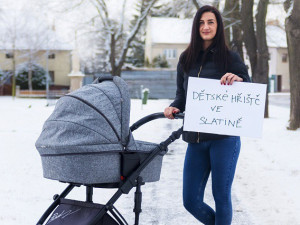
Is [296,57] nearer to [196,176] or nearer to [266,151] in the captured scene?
[266,151]

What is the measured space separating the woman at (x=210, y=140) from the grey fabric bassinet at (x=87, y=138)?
0.57 m

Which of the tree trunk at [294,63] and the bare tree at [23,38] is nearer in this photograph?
the tree trunk at [294,63]

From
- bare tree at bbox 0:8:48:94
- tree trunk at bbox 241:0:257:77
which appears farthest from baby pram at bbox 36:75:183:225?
bare tree at bbox 0:8:48:94

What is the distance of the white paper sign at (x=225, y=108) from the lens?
3.51 meters

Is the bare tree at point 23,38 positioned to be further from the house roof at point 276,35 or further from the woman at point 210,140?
the woman at point 210,140

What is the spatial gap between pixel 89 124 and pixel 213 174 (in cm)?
104

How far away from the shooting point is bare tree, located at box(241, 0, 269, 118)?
16.2 metres

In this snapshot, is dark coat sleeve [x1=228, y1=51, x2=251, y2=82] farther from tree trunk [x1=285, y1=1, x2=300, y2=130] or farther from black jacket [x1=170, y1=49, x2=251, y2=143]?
tree trunk [x1=285, y1=1, x2=300, y2=130]

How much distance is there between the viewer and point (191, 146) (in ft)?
12.2

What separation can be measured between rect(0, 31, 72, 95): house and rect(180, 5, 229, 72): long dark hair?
43.5 m

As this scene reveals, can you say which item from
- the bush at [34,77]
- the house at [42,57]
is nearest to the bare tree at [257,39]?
the house at [42,57]

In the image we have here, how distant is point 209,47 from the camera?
12.1 ft

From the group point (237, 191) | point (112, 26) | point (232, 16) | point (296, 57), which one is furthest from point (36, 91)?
point (237, 191)

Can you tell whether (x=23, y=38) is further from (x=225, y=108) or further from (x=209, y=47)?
(x=225, y=108)
